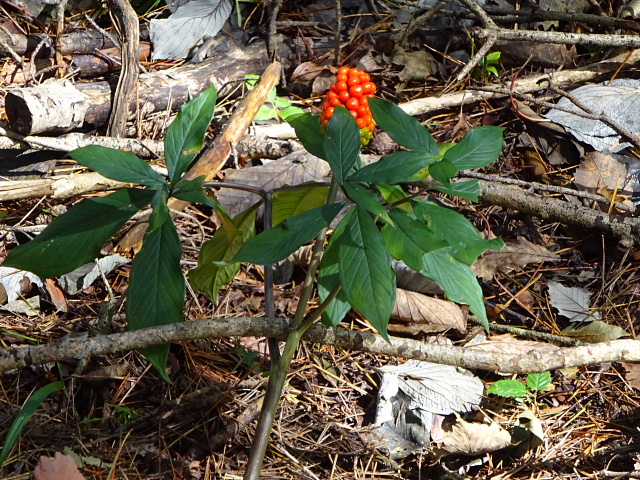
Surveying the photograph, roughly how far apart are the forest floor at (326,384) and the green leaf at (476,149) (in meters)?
0.78

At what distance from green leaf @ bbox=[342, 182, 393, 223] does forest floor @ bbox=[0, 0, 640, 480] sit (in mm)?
826

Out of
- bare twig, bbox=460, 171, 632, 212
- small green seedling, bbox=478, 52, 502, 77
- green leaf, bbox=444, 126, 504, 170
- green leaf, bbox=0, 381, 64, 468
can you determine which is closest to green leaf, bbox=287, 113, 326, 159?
green leaf, bbox=444, 126, 504, 170

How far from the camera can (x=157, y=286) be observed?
4.21ft

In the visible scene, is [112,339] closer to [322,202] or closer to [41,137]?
[322,202]

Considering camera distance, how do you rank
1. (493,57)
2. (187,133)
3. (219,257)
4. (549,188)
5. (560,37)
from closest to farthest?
1. (187,133)
2. (219,257)
3. (549,188)
4. (560,37)
5. (493,57)

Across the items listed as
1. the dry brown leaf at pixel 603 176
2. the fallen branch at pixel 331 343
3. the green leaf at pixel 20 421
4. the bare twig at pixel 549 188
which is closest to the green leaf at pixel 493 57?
the dry brown leaf at pixel 603 176

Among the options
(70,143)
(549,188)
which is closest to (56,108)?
(70,143)

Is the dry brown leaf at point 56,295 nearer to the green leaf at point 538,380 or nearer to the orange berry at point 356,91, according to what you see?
the orange berry at point 356,91

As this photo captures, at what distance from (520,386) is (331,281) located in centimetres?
78

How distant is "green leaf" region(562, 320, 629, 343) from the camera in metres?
1.96

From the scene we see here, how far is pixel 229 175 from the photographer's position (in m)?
2.44

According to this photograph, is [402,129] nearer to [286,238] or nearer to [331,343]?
[286,238]

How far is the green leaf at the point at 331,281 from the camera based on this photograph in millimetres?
1338

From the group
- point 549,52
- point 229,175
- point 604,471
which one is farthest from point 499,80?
point 604,471
